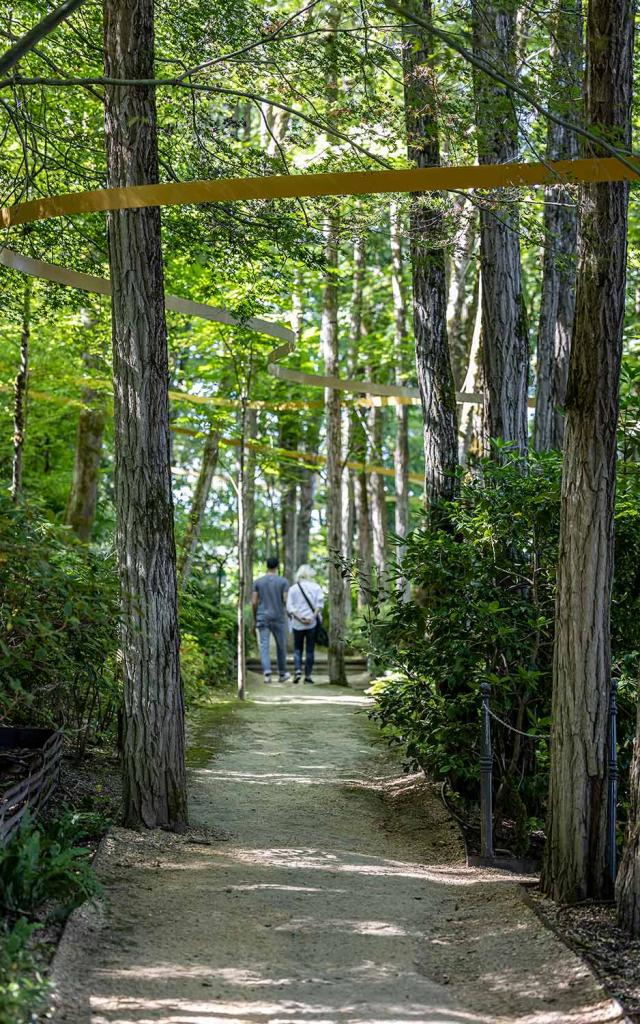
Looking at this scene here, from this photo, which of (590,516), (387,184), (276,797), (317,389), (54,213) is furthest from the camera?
(317,389)

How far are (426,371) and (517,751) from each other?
378cm

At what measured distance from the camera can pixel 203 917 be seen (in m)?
5.81

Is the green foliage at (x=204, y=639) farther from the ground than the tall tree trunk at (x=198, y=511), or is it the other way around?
the tall tree trunk at (x=198, y=511)

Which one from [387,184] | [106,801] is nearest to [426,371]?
[387,184]

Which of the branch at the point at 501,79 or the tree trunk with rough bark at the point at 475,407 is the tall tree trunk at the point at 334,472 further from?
the branch at the point at 501,79

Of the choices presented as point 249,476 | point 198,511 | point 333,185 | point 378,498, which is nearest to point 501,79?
point 333,185

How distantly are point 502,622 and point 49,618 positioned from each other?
3231 millimetres

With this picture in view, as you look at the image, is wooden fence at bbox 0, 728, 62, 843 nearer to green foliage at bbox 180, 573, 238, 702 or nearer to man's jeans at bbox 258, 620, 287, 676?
green foliage at bbox 180, 573, 238, 702

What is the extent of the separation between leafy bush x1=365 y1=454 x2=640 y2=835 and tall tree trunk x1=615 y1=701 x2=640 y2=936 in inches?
75.6

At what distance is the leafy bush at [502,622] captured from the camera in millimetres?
7906

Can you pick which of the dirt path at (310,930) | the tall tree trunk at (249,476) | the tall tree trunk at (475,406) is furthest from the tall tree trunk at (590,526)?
the tall tree trunk at (249,476)

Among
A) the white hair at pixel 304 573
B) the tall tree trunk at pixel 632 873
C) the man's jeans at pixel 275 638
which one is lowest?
the tall tree trunk at pixel 632 873

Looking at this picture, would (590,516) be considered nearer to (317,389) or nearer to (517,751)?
(517,751)

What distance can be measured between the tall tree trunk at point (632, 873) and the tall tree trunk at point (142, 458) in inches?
126
